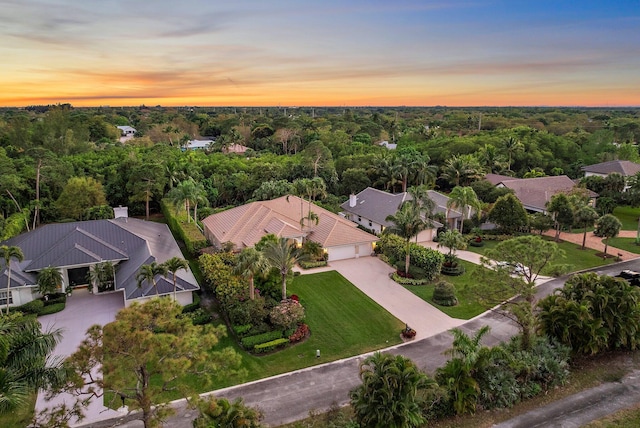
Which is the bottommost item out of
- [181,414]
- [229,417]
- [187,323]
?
[181,414]

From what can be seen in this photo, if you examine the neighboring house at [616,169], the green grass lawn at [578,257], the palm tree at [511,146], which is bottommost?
the green grass lawn at [578,257]

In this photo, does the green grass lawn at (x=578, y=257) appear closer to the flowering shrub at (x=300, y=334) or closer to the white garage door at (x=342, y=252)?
the white garage door at (x=342, y=252)

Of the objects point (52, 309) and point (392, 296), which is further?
point (392, 296)

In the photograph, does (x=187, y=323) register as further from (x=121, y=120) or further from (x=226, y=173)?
(x=121, y=120)

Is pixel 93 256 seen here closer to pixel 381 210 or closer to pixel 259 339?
pixel 259 339

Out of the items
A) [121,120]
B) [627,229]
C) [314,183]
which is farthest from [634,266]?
[121,120]

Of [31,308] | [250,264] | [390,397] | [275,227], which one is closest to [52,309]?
[31,308]

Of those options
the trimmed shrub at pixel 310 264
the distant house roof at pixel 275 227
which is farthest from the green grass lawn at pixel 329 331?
the distant house roof at pixel 275 227
